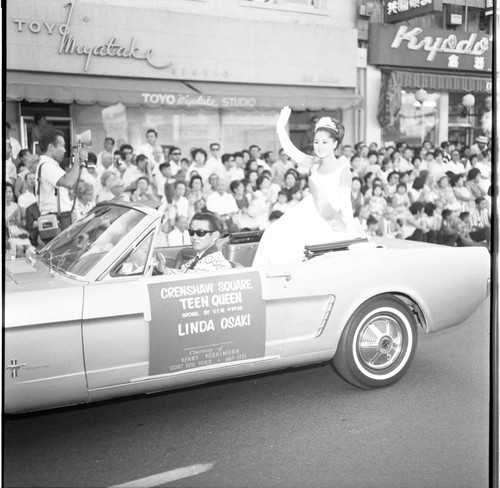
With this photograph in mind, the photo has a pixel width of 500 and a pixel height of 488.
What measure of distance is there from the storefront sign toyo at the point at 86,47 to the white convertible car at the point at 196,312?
1047 mm

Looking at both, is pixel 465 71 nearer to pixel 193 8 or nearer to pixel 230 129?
pixel 193 8

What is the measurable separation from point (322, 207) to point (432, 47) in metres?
1.55

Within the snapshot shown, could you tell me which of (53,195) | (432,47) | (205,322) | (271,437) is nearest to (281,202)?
(432,47)

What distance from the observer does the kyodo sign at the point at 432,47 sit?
4.67 meters

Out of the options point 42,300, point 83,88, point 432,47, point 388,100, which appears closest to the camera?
point 42,300

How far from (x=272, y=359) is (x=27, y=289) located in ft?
4.36

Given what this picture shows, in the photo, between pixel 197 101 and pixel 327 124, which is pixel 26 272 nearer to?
pixel 327 124

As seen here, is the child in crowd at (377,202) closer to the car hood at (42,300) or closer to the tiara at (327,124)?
the tiara at (327,124)

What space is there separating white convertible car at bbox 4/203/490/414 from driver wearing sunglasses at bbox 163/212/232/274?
0.88ft

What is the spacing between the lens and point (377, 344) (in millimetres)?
3996

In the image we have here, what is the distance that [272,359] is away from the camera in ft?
11.9

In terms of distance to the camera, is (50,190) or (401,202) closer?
(50,190)

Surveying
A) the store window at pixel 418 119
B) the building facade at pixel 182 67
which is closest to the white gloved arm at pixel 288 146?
the building facade at pixel 182 67

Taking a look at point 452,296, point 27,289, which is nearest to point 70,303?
point 27,289
